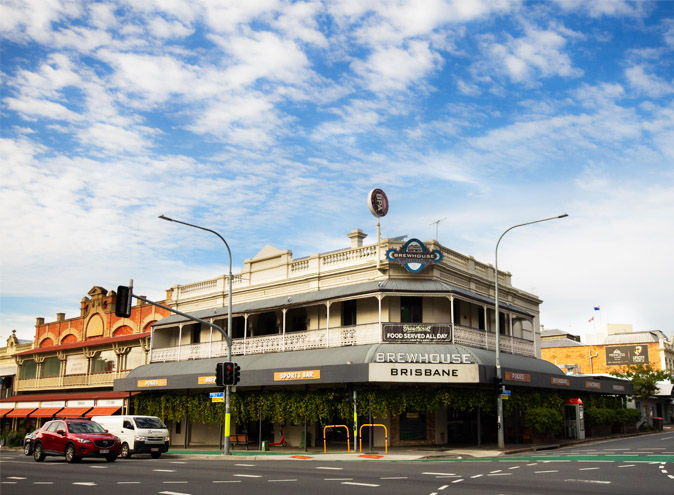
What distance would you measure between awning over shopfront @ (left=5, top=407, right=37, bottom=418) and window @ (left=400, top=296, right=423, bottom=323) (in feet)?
95.5

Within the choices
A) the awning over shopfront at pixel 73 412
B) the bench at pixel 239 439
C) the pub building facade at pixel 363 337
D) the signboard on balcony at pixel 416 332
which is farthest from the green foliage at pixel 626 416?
the awning over shopfront at pixel 73 412

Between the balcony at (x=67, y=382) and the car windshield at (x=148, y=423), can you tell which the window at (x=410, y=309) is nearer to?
the car windshield at (x=148, y=423)

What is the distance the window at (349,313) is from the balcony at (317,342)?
1226 millimetres

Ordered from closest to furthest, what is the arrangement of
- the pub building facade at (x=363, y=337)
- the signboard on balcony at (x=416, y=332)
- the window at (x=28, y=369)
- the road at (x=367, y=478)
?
the road at (x=367, y=478) → the pub building facade at (x=363, y=337) → the signboard on balcony at (x=416, y=332) → the window at (x=28, y=369)

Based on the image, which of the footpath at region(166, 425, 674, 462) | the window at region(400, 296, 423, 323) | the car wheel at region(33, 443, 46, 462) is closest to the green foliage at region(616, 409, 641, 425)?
the footpath at region(166, 425, 674, 462)

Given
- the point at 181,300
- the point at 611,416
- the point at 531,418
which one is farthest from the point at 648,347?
the point at 181,300

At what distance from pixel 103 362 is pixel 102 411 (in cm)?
959

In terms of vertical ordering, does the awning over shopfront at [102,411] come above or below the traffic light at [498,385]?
below

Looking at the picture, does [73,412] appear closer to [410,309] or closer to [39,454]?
[39,454]

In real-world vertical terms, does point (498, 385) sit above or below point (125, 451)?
above

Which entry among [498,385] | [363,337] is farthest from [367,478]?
[363,337]

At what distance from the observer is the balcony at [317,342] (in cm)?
3005

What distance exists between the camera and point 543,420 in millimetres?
31188

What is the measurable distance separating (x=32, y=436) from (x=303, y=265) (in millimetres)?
15098
